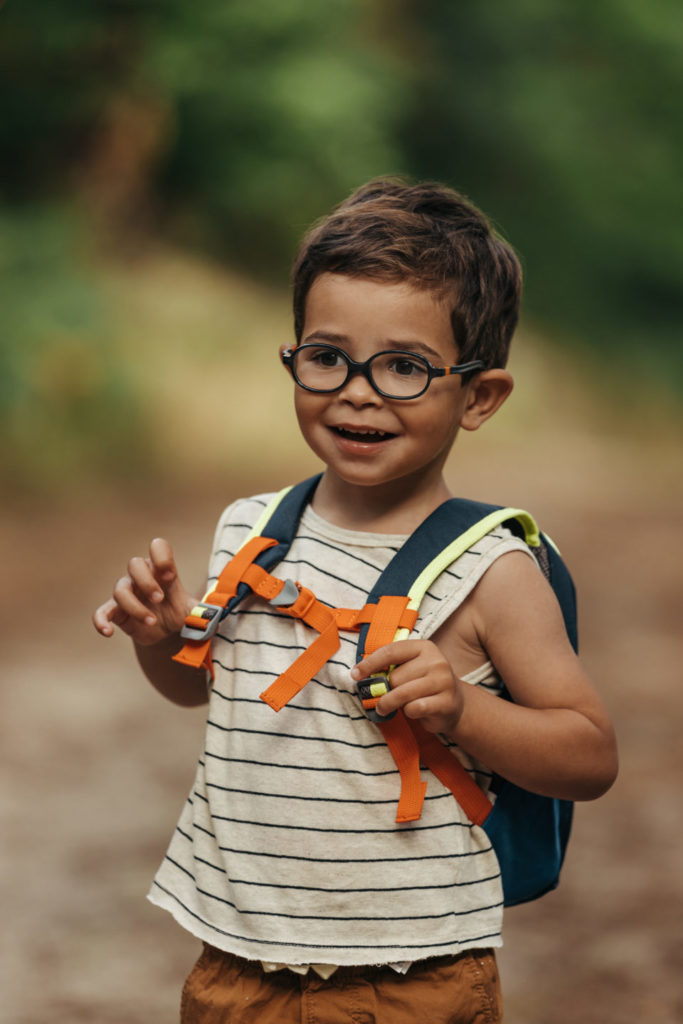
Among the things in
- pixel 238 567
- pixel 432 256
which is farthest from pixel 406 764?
pixel 432 256

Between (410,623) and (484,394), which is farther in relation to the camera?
(484,394)

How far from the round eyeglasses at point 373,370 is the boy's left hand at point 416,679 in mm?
335

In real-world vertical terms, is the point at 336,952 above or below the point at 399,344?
below

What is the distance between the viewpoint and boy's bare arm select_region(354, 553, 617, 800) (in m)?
1.54

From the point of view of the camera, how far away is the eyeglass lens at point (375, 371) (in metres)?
1.60

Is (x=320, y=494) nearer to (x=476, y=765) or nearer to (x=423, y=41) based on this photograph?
(x=476, y=765)

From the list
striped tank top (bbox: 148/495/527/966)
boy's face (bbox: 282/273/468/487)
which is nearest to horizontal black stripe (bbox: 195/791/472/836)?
striped tank top (bbox: 148/495/527/966)

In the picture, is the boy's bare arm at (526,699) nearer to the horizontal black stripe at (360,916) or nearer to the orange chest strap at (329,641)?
the orange chest strap at (329,641)

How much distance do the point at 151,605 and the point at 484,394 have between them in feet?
1.79

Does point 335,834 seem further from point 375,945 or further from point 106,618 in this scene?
point 106,618

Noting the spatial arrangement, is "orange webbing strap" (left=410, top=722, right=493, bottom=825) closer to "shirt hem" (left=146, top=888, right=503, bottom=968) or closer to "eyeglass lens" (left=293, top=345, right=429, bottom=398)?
"shirt hem" (left=146, top=888, right=503, bottom=968)

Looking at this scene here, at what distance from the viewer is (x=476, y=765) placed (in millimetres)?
1662

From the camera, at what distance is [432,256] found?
1.65 m

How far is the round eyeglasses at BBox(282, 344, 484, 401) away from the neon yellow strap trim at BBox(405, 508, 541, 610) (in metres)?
0.19
